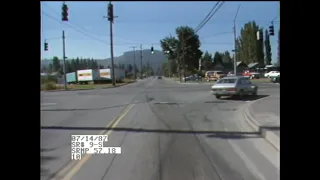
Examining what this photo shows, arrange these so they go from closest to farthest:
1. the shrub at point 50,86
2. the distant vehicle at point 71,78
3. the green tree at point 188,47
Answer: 1. the green tree at point 188,47
2. the shrub at point 50,86
3. the distant vehicle at point 71,78

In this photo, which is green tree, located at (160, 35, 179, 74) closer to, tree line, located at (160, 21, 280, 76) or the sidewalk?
tree line, located at (160, 21, 280, 76)

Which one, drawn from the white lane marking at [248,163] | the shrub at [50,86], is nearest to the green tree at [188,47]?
the white lane marking at [248,163]

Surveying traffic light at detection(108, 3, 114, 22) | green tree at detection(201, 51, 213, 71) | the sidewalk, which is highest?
traffic light at detection(108, 3, 114, 22)

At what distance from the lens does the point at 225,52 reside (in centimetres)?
856

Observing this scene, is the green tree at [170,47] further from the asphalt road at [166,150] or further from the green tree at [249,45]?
the asphalt road at [166,150]

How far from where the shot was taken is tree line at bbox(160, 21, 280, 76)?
25.5 ft

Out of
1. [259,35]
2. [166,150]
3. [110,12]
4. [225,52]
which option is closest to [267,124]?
[225,52]

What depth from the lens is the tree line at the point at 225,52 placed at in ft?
25.5

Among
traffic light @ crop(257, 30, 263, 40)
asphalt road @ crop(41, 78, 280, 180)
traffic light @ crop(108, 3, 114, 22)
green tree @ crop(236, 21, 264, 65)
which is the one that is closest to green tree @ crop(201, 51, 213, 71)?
green tree @ crop(236, 21, 264, 65)

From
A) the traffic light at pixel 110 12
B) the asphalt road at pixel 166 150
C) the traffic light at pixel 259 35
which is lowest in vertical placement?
the asphalt road at pixel 166 150

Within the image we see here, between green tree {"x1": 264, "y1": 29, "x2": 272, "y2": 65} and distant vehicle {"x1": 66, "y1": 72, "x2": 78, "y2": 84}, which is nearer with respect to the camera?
green tree {"x1": 264, "y1": 29, "x2": 272, "y2": 65}
